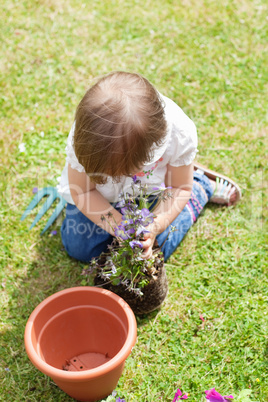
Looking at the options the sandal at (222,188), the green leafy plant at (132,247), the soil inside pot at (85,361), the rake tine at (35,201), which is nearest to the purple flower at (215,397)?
the green leafy plant at (132,247)

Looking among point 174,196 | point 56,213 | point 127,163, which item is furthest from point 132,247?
point 56,213

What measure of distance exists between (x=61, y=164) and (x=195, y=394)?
1.55 metres

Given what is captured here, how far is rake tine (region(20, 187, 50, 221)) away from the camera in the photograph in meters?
2.63

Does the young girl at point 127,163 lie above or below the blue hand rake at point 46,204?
above

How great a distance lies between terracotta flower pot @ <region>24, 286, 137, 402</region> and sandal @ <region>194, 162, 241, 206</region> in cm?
101

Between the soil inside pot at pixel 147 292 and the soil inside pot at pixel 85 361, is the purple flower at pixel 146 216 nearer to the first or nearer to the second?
the soil inside pot at pixel 147 292

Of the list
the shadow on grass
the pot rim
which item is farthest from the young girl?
the pot rim

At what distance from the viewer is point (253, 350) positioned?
208 centimetres

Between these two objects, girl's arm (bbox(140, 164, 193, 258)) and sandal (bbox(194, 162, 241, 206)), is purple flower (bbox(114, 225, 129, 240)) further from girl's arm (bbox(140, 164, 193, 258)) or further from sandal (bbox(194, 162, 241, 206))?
sandal (bbox(194, 162, 241, 206))

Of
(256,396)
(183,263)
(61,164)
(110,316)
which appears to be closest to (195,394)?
(256,396)

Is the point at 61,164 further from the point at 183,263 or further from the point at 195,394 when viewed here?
the point at 195,394

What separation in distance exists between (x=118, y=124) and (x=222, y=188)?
1.16m

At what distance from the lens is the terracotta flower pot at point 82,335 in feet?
5.71

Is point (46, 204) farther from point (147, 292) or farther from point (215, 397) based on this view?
point (215, 397)
